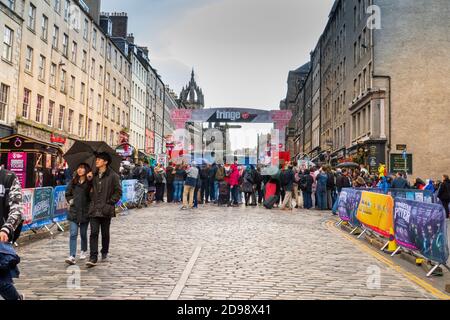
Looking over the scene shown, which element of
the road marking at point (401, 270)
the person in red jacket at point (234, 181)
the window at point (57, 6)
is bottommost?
the road marking at point (401, 270)

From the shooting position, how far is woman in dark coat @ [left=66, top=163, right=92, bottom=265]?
7.89 meters

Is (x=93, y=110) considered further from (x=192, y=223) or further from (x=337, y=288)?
(x=337, y=288)

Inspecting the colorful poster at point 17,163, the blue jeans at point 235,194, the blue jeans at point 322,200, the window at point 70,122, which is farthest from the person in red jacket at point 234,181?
the window at point 70,122

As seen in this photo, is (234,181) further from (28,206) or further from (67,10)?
(67,10)

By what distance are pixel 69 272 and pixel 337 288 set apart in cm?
408

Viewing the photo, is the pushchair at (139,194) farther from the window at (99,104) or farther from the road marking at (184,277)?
the window at (99,104)

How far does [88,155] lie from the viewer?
8680mm

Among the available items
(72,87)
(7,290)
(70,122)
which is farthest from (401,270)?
(72,87)

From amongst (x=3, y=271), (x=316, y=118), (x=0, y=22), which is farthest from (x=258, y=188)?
(x=316, y=118)

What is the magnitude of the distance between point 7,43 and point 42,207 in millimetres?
19255

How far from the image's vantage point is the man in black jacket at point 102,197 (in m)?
7.84

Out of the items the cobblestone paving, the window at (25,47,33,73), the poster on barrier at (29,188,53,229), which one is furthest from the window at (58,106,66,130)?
the cobblestone paving

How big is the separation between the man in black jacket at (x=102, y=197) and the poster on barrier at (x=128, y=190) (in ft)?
36.1
